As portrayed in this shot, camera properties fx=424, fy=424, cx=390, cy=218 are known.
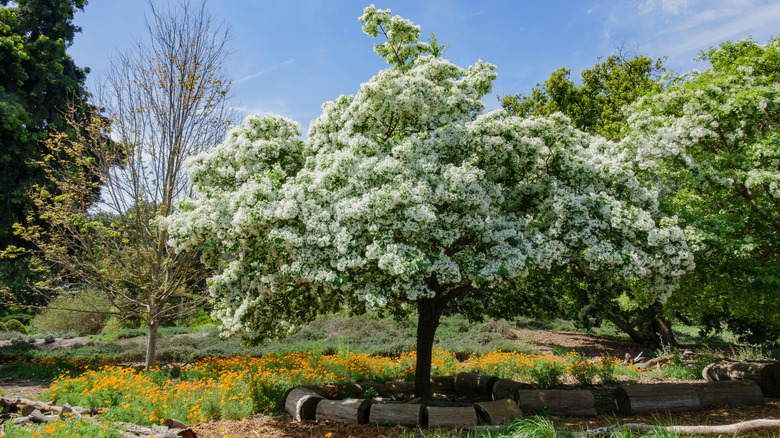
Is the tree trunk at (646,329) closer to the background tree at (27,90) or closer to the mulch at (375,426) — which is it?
the mulch at (375,426)

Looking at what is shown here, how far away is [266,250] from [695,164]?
8417mm

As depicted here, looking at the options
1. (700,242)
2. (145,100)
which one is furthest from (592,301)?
(145,100)

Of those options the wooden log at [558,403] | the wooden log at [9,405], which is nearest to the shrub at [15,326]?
the wooden log at [9,405]

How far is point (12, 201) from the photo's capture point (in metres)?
20.1

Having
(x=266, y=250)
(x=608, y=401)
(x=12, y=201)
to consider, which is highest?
(x=12, y=201)

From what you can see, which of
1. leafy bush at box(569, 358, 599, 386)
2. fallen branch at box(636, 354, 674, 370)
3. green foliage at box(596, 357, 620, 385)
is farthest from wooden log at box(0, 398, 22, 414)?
fallen branch at box(636, 354, 674, 370)

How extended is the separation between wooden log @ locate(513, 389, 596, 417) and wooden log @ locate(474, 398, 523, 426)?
0.72 meters

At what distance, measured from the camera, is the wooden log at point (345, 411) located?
7.05 metres

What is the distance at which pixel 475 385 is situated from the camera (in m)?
9.51

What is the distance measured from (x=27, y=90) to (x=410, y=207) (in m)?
25.4

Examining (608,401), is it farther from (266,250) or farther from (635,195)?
(266,250)

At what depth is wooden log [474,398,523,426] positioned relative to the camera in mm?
6766

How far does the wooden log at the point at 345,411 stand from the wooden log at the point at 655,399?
4753mm

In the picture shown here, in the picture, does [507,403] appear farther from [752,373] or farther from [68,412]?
[68,412]
